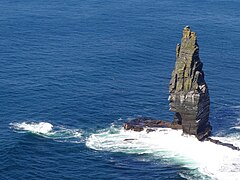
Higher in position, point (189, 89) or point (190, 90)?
point (189, 89)

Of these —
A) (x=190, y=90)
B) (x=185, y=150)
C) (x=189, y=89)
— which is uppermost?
(x=189, y=89)

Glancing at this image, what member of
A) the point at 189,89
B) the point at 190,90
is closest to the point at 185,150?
the point at 190,90

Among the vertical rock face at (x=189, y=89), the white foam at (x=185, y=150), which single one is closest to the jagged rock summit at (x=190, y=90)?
the vertical rock face at (x=189, y=89)

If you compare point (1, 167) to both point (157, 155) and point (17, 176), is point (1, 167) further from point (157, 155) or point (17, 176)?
point (157, 155)

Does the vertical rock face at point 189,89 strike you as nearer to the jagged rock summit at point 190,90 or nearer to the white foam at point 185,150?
the jagged rock summit at point 190,90

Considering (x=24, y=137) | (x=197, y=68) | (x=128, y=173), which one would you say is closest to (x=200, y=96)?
(x=197, y=68)

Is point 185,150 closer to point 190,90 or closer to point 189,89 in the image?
point 190,90
